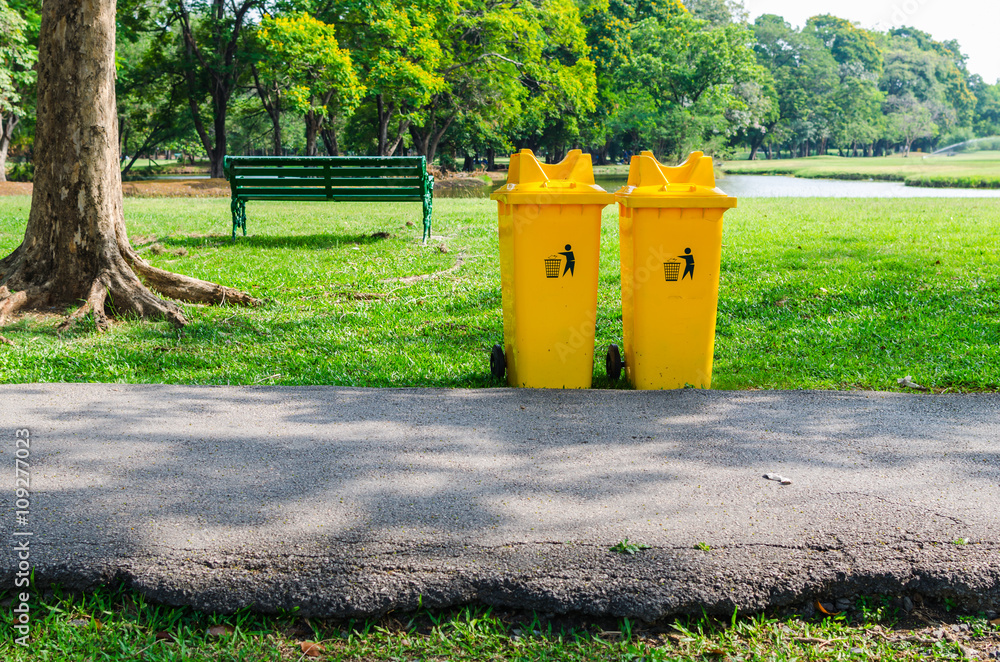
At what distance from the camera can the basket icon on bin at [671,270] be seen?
430cm

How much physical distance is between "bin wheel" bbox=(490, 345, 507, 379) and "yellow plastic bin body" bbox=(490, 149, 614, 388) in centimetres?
19

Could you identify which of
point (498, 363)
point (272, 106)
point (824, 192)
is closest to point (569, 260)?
point (498, 363)

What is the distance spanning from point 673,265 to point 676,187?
442mm

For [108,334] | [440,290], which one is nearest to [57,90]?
[108,334]

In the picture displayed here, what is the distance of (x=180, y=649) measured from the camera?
→ 223cm

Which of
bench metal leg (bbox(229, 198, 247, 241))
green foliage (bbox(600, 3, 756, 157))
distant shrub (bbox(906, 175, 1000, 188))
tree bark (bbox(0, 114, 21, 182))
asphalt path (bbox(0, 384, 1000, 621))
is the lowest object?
asphalt path (bbox(0, 384, 1000, 621))

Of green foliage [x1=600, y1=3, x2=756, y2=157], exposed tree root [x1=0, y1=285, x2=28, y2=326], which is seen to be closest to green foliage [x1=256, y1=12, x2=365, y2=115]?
exposed tree root [x1=0, y1=285, x2=28, y2=326]

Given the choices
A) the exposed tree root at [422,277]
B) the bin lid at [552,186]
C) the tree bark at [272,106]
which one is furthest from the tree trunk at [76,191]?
the tree bark at [272,106]

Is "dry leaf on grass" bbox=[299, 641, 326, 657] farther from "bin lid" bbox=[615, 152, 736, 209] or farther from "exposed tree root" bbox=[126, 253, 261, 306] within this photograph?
"exposed tree root" bbox=[126, 253, 261, 306]

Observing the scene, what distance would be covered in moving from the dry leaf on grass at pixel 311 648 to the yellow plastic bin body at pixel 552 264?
2.45 metres

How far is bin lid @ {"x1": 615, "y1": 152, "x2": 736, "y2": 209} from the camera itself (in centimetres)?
421

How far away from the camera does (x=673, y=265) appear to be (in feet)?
14.1

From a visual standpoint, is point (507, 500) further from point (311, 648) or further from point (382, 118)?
point (382, 118)

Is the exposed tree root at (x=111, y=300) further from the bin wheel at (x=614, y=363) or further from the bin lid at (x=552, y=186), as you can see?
the bin wheel at (x=614, y=363)
